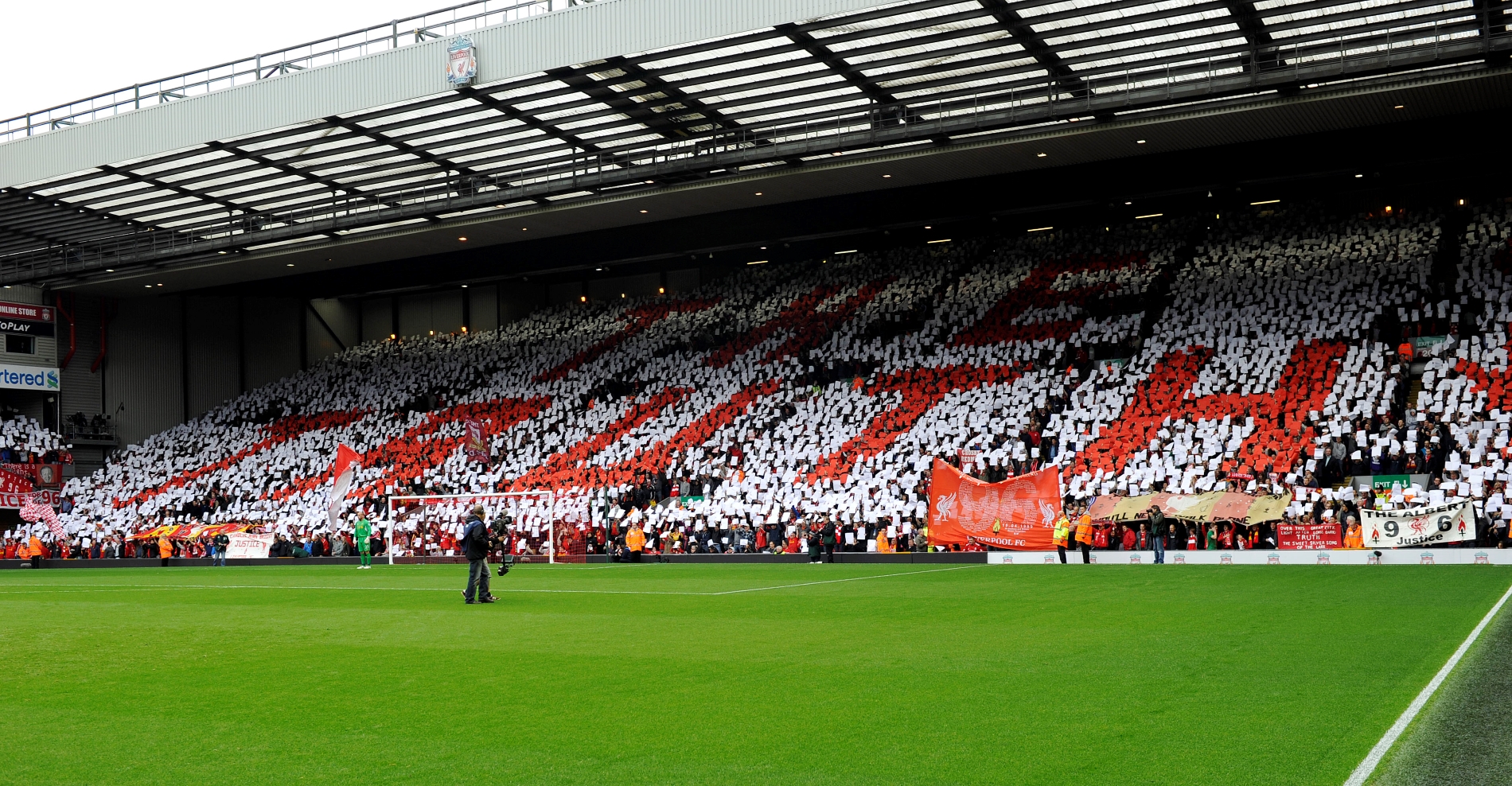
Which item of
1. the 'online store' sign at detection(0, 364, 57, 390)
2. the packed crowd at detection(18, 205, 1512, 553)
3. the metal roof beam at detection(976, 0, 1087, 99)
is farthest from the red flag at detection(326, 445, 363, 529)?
the metal roof beam at detection(976, 0, 1087, 99)

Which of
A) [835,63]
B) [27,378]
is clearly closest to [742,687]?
[835,63]

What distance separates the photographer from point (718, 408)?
4491 cm

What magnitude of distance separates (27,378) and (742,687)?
169ft

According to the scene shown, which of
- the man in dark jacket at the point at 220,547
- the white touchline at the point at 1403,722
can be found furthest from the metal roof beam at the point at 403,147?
the white touchline at the point at 1403,722

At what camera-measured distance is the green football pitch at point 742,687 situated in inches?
284

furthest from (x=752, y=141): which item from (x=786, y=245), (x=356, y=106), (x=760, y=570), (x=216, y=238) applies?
(x=216, y=238)

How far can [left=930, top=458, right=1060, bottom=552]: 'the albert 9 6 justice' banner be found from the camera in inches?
1217

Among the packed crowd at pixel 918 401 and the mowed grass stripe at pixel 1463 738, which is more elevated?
the packed crowd at pixel 918 401

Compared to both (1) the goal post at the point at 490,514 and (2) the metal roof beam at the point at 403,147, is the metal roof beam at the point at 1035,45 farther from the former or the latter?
(1) the goal post at the point at 490,514

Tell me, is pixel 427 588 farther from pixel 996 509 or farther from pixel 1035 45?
pixel 1035 45

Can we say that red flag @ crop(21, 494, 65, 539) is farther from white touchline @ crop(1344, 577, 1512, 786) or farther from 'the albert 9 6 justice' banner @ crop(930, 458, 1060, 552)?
white touchline @ crop(1344, 577, 1512, 786)

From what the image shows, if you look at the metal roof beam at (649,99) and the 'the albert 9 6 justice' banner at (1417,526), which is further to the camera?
the metal roof beam at (649,99)

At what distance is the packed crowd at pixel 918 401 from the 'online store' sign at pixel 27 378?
414 cm

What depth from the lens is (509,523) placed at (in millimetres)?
38562
